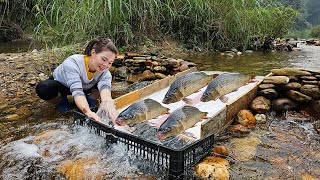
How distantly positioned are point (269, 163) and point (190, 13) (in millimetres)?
7134

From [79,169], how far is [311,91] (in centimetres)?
304

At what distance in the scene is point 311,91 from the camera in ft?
13.5

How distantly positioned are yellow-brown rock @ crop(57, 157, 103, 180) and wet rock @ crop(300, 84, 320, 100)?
2850 millimetres

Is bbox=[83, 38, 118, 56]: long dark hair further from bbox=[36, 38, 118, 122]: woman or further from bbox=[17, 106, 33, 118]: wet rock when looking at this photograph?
bbox=[17, 106, 33, 118]: wet rock

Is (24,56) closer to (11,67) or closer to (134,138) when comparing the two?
(11,67)

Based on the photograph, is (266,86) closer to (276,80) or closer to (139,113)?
(276,80)

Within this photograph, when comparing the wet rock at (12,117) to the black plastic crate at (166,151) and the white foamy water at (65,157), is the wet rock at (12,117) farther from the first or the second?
the black plastic crate at (166,151)

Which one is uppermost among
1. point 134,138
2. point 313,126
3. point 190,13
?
point 190,13

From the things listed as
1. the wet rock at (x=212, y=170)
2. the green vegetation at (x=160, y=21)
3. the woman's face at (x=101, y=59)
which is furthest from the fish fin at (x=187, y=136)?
the green vegetation at (x=160, y=21)

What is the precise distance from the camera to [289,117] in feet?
13.3

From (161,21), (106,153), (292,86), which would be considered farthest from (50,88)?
(161,21)

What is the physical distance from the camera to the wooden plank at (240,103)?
3638 millimetres

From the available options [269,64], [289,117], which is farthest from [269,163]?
[269,64]

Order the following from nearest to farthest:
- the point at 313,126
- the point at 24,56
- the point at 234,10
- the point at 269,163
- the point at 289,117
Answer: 1. the point at 269,163
2. the point at 313,126
3. the point at 289,117
4. the point at 24,56
5. the point at 234,10
